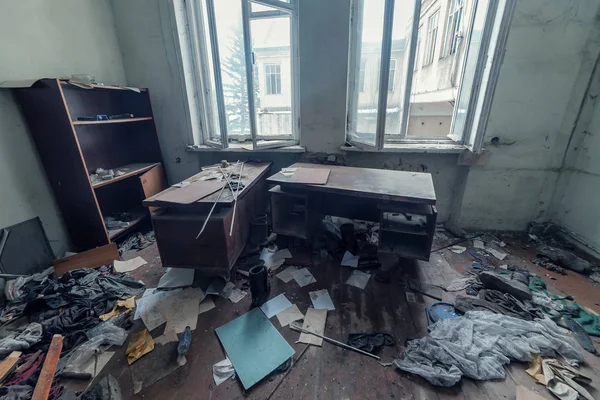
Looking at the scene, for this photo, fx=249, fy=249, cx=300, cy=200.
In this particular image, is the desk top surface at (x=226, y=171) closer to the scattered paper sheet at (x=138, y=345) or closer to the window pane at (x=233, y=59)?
the window pane at (x=233, y=59)

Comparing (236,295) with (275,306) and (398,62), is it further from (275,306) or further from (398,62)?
(398,62)

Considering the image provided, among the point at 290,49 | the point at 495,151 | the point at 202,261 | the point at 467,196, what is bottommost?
the point at 202,261

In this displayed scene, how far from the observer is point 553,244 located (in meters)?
2.46

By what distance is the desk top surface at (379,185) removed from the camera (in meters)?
1.84

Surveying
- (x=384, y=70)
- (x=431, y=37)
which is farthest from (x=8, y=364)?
(x=431, y=37)

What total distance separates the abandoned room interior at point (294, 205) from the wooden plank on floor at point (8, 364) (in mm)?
11

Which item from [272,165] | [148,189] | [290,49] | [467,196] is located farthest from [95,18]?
[467,196]

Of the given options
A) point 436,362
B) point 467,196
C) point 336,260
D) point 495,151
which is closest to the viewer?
point 436,362

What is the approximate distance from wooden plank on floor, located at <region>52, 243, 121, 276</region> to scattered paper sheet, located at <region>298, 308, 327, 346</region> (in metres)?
1.85

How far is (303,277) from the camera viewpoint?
2.08 meters

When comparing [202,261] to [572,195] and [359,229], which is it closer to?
[359,229]

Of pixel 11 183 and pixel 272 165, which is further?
pixel 272 165

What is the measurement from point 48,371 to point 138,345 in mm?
397

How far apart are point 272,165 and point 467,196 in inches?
86.7
